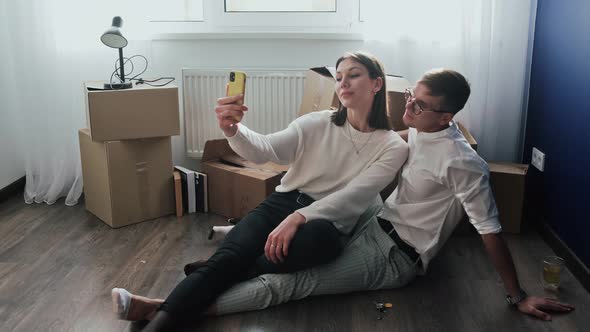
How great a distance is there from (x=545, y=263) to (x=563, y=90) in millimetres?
825

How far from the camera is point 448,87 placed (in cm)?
207

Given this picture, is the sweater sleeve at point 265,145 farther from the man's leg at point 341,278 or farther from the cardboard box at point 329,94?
the cardboard box at point 329,94

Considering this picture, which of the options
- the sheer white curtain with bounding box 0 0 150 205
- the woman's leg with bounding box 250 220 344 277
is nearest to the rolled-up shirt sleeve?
the woman's leg with bounding box 250 220 344 277

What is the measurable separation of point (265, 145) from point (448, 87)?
0.67 metres

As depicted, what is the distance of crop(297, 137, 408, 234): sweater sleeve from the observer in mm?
2175

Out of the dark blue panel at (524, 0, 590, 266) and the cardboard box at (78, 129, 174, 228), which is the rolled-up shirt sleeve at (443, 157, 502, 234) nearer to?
the dark blue panel at (524, 0, 590, 266)

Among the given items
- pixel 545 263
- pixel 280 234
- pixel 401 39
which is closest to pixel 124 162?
pixel 280 234

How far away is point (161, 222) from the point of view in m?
3.03

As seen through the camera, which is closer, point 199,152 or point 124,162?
point 124,162

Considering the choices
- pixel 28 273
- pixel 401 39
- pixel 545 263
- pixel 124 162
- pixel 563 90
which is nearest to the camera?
pixel 545 263

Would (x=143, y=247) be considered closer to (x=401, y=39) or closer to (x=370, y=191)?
(x=370, y=191)

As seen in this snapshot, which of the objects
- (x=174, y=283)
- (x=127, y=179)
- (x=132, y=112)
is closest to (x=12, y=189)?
(x=127, y=179)

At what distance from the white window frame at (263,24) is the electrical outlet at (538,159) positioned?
1.12 metres

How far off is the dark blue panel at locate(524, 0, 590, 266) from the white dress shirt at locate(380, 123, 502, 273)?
24.3 inches
